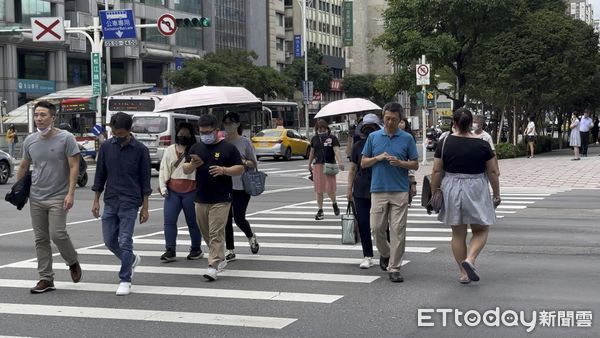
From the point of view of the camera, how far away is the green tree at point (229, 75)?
2203 inches

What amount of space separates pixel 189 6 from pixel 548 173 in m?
52.0

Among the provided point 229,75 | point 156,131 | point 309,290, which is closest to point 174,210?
point 309,290


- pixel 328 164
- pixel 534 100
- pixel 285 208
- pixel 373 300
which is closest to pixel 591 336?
pixel 373 300

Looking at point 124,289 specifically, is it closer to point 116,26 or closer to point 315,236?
point 315,236

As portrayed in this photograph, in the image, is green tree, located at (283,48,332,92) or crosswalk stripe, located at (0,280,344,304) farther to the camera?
green tree, located at (283,48,332,92)

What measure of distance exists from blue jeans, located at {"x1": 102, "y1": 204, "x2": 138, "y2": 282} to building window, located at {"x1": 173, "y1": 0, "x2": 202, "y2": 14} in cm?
6355

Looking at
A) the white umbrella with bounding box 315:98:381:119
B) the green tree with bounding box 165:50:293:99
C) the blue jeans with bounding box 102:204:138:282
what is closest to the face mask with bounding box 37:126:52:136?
the blue jeans with bounding box 102:204:138:282

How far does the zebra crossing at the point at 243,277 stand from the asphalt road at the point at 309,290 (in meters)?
0.02

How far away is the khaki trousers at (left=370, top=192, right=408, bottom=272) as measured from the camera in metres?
8.62

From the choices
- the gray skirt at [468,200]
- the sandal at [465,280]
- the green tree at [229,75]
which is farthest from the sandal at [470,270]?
the green tree at [229,75]

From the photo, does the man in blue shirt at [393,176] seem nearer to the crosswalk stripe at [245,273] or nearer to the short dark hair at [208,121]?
the crosswalk stripe at [245,273]

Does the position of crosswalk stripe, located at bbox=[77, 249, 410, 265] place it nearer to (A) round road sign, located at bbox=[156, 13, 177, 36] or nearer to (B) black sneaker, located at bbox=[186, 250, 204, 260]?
(B) black sneaker, located at bbox=[186, 250, 204, 260]

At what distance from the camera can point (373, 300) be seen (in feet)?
25.5

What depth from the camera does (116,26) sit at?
29.6 m
